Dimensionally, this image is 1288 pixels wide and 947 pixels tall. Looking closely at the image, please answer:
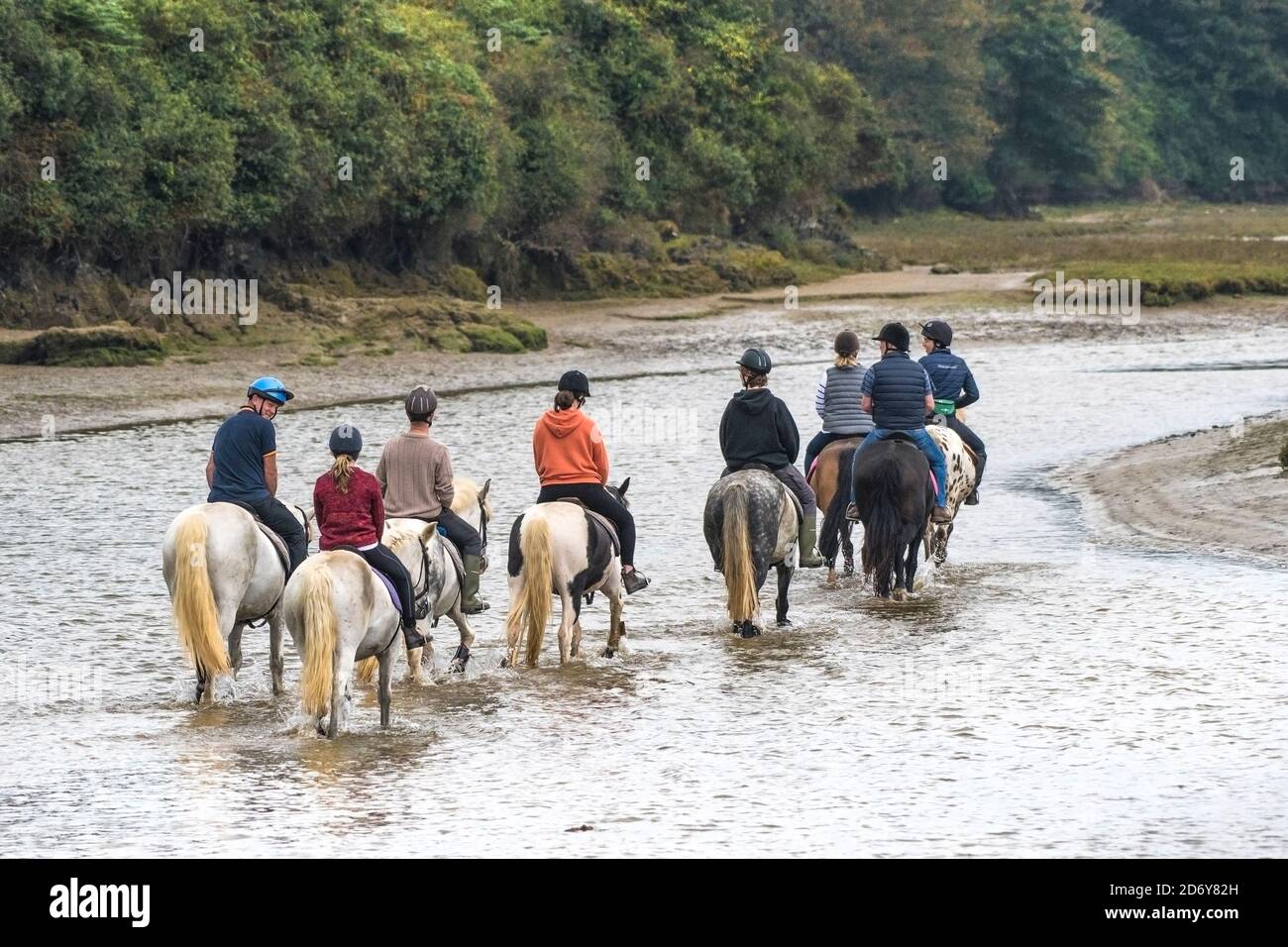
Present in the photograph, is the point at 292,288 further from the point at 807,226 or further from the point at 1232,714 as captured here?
the point at 1232,714

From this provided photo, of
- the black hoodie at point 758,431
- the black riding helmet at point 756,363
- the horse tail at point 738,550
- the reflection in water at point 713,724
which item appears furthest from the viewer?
the black hoodie at point 758,431

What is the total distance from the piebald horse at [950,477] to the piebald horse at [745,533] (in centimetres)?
266

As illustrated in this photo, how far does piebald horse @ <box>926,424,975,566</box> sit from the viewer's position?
17188mm

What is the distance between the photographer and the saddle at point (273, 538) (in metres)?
12.9

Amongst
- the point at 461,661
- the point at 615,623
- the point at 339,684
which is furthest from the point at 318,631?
the point at 615,623

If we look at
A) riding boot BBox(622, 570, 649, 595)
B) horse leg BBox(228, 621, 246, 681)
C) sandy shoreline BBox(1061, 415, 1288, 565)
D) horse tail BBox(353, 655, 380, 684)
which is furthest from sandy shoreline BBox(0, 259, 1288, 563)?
horse leg BBox(228, 621, 246, 681)

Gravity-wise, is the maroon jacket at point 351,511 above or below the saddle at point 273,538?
above

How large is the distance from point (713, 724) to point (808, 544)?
3.59 m

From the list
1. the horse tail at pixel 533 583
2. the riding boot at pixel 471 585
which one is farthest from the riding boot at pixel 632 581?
the riding boot at pixel 471 585

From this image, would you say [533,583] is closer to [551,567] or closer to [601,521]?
[551,567]

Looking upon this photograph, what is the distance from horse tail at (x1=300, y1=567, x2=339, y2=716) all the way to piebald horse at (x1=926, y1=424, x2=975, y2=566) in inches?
278

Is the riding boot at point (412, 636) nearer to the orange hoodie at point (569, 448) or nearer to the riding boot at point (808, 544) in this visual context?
the orange hoodie at point (569, 448)

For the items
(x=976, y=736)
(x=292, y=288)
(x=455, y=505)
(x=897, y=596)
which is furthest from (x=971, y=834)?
(x=292, y=288)

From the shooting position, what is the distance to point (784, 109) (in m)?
60.2
